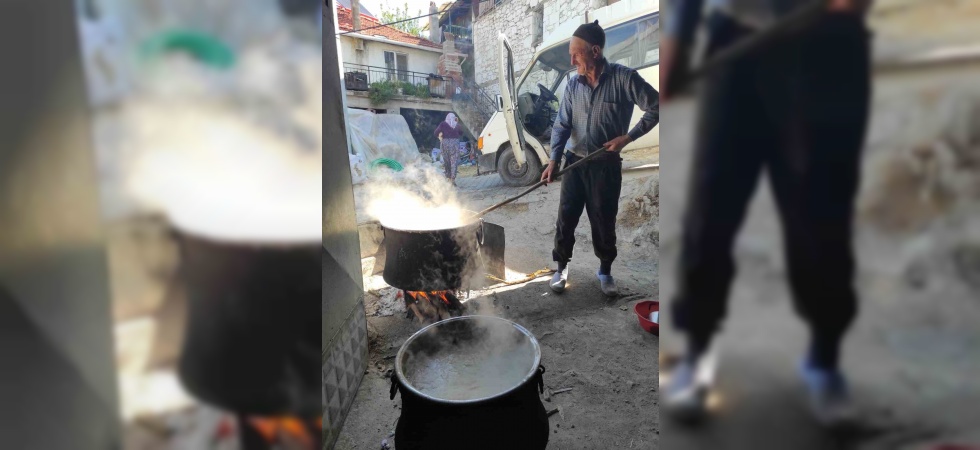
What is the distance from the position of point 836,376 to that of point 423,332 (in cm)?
196

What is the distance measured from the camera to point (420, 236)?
363cm

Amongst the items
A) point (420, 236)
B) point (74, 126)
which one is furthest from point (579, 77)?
point (74, 126)

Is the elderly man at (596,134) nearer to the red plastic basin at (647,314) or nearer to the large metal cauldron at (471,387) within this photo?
the red plastic basin at (647,314)

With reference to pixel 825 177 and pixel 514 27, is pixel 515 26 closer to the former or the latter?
pixel 514 27

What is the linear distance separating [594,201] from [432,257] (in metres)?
1.85

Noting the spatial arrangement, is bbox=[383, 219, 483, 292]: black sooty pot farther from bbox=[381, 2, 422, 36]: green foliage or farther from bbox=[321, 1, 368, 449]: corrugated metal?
bbox=[381, 2, 422, 36]: green foliage

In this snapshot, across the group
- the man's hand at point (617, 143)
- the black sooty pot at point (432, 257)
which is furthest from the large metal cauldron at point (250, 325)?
the man's hand at point (617, 143)

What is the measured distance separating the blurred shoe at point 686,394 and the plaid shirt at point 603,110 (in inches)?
133

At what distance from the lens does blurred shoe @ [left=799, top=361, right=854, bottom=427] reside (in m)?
1.05

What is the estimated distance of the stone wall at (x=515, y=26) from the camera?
12992 mm

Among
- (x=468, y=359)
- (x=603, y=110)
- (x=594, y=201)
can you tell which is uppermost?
(x=603, y=110)

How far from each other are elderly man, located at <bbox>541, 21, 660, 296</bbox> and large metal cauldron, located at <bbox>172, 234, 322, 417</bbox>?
3.73 m

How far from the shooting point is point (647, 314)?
398 cm

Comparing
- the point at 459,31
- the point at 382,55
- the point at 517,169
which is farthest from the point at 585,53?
the point at 459,31
